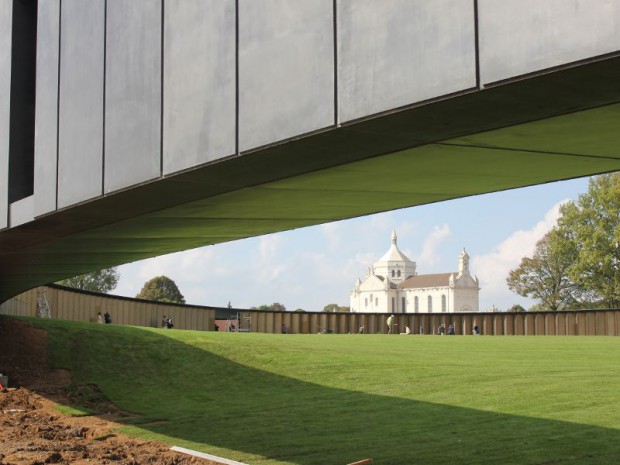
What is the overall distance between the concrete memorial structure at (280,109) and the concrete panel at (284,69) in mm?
19

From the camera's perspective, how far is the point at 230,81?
848 cm

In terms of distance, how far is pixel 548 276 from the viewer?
10044 centimetres

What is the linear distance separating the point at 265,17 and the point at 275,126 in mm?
1094

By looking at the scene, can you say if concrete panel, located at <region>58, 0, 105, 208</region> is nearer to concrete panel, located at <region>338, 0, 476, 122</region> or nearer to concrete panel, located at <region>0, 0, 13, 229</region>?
concrete panel, located at <region>0, 0, 13, 229</region>

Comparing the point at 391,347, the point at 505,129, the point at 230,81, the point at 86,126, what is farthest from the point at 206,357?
the point at 505,129

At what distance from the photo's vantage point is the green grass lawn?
627 inches

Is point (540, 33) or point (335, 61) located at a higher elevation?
point (335, 61)

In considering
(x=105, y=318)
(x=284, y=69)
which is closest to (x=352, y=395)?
(x=284, y=69)

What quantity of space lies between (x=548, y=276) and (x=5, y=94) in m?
93.3

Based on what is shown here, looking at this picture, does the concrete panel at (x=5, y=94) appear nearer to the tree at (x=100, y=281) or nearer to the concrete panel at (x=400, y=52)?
A: the concrete panel at (x=400, y=52)

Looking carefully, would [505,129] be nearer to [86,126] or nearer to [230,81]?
[230,81]

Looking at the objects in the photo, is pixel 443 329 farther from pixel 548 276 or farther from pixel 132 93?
pixel 132 93

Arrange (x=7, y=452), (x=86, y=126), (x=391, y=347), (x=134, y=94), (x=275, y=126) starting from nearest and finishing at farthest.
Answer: (x=275, y=126)
(x=134, y=94)
(x=86, y=126)
(x=7, y=452)
(x=391, y=347)

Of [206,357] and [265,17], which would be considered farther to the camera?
[206,357]
